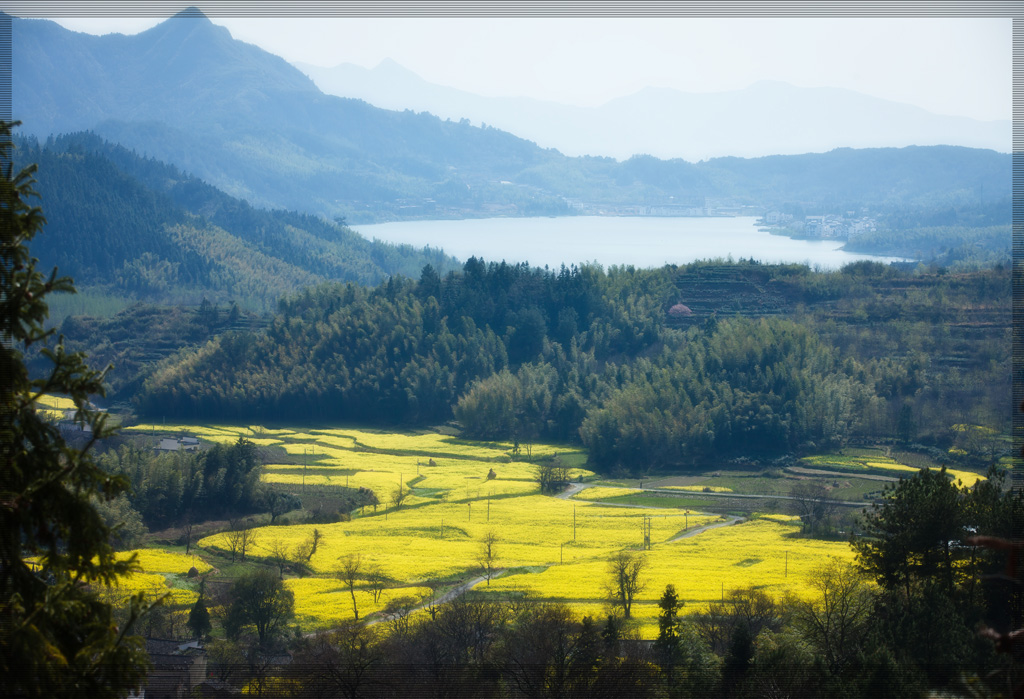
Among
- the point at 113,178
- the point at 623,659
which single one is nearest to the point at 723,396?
the point at 623,659

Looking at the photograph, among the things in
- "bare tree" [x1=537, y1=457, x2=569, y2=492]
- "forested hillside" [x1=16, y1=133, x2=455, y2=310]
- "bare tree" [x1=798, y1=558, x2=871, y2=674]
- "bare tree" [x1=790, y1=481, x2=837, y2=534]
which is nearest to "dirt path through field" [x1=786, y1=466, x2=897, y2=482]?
"bare tree" [x1=790, y1=481, x2=837, y2=534]

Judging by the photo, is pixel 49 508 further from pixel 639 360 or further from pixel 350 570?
pixel 639 360

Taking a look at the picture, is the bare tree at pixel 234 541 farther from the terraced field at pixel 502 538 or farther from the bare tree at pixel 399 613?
the bare tree at pixel 399 613

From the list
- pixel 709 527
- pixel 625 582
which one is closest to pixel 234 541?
pixel 625 582

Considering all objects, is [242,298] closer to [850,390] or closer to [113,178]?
[113,178]

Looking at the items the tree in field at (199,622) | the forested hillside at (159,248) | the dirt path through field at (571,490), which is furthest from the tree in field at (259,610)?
the forested hillside at (159,248)
